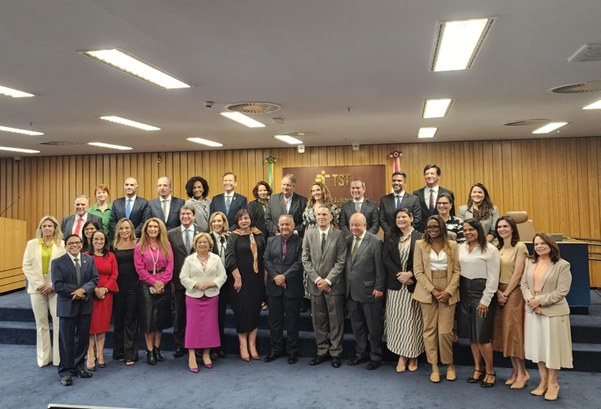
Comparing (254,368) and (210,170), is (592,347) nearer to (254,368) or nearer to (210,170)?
(254,368)

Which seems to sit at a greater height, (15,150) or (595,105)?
(15,150)

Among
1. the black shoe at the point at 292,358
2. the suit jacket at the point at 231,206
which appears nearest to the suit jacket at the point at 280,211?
the suit jacket at the point at 231,206

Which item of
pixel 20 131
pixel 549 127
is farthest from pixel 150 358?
pixel 549 127

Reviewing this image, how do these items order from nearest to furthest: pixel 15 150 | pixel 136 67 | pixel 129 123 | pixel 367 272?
pixel 136 67 < pixel 367 272 < pixel 129 123 < pixel 15 150

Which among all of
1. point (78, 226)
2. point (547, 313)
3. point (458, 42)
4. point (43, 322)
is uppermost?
point (458, 42)

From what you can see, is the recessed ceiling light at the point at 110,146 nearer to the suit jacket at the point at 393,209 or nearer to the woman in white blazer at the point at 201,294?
the woman in white blazer at the point at 201,294

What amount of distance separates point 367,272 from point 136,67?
9.96 ft

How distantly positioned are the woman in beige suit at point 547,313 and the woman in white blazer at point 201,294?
3158 millimetres

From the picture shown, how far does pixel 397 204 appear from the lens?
6062 mm

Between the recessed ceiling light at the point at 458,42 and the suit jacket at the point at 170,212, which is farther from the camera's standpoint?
the suit jacket at the point at 170,212

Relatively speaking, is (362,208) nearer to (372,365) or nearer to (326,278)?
(326,278)

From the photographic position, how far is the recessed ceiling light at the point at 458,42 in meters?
3.16

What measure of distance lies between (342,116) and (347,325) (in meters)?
2.79

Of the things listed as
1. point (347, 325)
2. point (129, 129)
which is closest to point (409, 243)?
point (347, 325)
